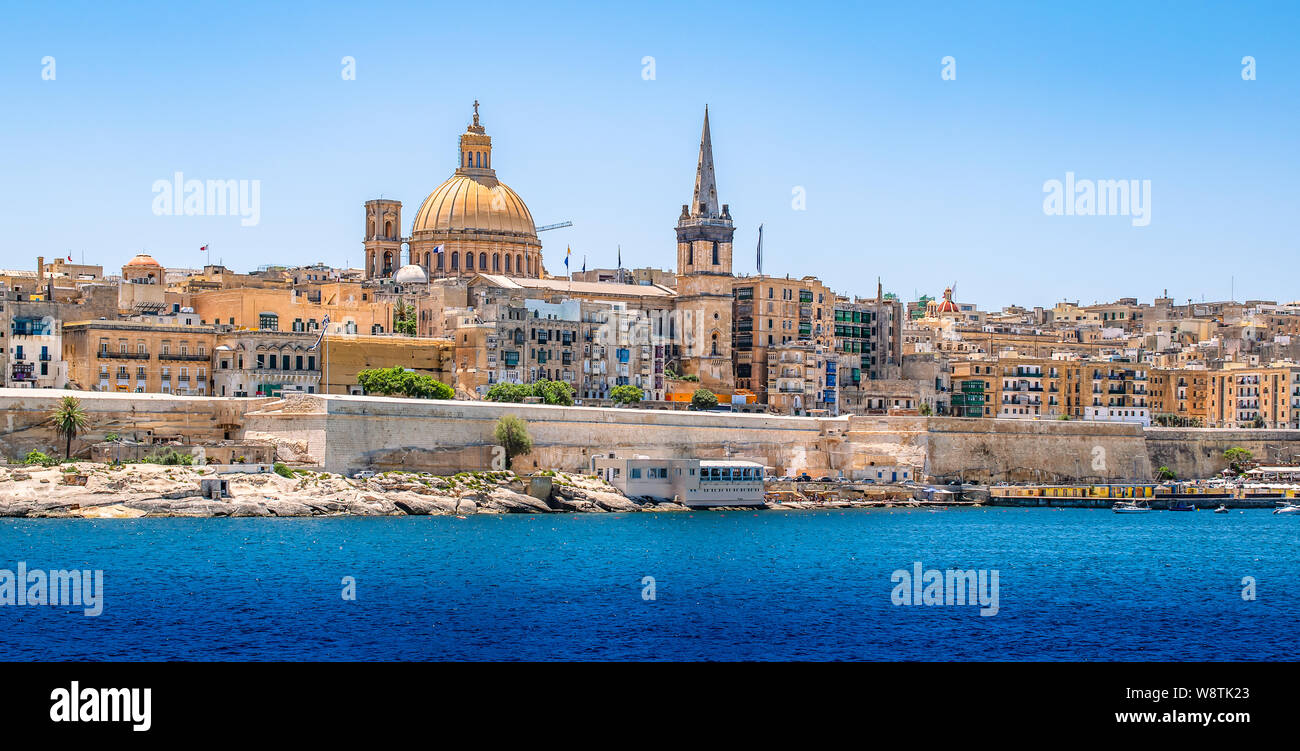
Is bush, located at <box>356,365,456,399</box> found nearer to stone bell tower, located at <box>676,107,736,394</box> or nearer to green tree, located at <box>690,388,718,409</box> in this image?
green tree, located at <box>690,388,718,409</box>

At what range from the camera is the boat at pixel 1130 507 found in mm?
62669

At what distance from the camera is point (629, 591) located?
33.8m

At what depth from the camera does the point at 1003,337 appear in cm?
10512

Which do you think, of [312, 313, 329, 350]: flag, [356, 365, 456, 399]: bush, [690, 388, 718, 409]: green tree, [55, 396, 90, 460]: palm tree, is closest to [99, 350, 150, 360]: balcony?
[312, 313, 329, 350]: flag

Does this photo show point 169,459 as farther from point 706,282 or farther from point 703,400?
point 706,282

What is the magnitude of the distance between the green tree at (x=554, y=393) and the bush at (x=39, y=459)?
65.1 feet

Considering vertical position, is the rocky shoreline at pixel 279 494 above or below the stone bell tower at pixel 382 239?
below

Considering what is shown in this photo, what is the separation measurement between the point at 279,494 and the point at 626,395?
23.2 meters

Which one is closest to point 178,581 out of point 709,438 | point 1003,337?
point 709,438

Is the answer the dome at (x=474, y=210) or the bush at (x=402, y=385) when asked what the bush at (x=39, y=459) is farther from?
the dome at (x=474, y=210)

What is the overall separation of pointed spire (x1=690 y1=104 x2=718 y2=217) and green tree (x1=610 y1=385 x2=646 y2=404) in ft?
47.4

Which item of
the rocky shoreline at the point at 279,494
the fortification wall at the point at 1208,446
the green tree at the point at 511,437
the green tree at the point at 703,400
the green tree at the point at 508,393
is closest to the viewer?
the rocky shoreline at the point at 279,494

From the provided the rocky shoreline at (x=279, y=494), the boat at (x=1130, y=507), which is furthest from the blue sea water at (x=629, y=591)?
the boat at (x=1130, y=507)
